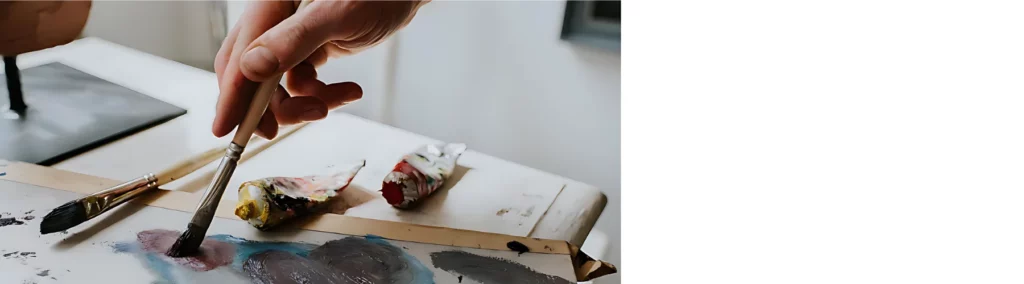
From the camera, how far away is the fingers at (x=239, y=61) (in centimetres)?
53

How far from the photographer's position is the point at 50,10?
1.69 feet

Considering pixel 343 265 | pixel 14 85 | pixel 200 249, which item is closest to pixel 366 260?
pixel 343 265

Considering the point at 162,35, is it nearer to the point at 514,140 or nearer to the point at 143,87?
the point at 143,87

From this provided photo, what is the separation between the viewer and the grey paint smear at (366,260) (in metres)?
0.50

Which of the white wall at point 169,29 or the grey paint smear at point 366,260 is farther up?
the white wall at point 169,29

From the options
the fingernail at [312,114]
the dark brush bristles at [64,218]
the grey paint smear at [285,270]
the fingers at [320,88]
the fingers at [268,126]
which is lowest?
the grey paint smear at [285,270]

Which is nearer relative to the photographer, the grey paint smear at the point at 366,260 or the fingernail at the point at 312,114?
the grey paint smear at the point at 366,260

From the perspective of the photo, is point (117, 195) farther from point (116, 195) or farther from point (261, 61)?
point (261, 61)

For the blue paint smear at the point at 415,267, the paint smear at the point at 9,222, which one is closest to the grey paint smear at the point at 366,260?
the blue paint smear at the point at 415,267

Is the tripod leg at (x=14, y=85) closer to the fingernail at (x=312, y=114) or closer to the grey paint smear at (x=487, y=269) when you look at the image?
the fingernail at (x=312, y=114)

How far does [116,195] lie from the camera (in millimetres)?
528

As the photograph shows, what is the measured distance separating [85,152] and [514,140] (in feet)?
1.30

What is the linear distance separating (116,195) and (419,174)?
25 cm
